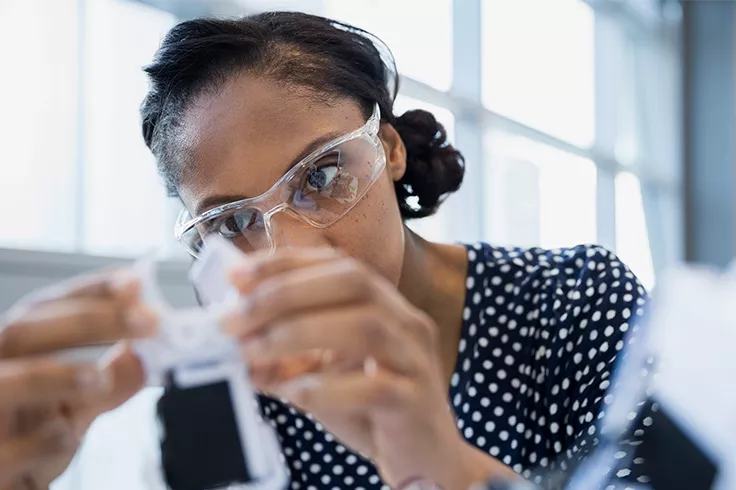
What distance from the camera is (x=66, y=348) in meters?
0.50

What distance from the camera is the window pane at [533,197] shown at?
10.9 ft

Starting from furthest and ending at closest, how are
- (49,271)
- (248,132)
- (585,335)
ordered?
(49,271) → (585,335) → (248,132)

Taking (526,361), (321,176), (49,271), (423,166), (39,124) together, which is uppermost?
(321,176)

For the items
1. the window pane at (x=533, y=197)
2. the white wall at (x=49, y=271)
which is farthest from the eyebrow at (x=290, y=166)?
the window pane at (x=533, y=197)

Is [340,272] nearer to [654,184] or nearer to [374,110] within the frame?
[374,110]

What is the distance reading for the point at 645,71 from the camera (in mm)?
4832

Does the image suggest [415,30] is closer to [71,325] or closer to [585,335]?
[585,335]

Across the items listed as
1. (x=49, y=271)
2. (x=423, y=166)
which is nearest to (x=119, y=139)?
(x=49, y=271)

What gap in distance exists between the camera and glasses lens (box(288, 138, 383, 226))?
866 mm

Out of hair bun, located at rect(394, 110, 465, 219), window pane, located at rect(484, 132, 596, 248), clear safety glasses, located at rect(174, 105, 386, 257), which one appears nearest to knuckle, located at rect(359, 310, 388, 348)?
clear safety glasses, located at rect(174, 105, 386, 257)

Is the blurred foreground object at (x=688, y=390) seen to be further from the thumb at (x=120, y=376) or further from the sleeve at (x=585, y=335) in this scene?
the sleeve at (x=585, y=335)

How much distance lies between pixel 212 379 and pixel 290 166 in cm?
37

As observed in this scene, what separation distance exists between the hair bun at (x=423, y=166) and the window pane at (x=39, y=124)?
741 mm

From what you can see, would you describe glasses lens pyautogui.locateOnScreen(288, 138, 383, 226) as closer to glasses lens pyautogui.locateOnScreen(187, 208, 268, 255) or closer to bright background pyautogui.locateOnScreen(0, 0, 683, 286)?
glasses lens pyautogui.locateOnScreen(187, 208, 268, 255)
